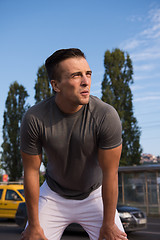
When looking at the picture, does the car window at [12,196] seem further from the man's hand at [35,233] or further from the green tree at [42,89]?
the green tree at [42,89]

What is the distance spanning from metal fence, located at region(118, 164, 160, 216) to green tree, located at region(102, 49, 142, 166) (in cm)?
572

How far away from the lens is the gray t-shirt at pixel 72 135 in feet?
8.09

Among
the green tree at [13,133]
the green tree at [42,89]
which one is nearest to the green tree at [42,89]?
the green tree at [42,89]

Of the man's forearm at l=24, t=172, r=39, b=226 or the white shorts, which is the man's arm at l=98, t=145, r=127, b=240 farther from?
the man's forearm at l=24, t=172, r=39, b=226

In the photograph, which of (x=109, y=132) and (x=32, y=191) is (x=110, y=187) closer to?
(x=109, y=132)

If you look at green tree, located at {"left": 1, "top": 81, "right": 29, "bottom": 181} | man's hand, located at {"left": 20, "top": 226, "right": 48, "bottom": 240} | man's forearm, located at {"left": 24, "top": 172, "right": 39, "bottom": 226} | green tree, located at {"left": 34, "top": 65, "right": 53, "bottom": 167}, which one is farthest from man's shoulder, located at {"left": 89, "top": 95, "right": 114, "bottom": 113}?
green tree, located at {"left": 1, "top": 81, "right": 29, "bottom": 181}

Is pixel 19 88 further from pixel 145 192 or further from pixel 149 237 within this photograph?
pixel 149 237

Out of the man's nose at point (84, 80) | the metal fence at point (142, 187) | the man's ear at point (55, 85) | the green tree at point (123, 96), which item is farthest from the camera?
the green tree at point (123, 96)

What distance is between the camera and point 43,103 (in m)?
2.67

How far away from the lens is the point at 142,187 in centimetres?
1991

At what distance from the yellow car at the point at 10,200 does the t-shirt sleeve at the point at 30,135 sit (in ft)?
36.9

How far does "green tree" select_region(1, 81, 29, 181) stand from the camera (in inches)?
1324

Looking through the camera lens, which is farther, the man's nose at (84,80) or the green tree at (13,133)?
the green tree at (13,133)

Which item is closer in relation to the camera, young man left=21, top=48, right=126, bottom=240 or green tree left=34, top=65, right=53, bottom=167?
young man left=21, top=48, right=126, bottom=240
